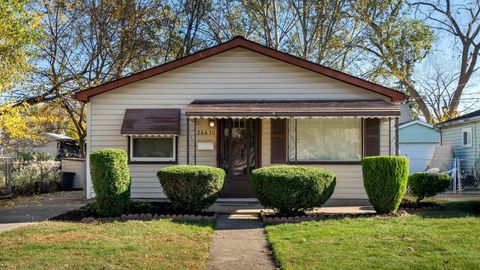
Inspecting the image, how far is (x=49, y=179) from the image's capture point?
17.8 m

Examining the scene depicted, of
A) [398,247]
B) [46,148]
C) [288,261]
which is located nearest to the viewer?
[288,261]

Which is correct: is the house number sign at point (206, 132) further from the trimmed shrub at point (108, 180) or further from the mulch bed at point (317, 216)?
the trimmed shrub at point (108, 180)

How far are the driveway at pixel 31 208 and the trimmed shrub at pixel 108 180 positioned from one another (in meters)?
1.55

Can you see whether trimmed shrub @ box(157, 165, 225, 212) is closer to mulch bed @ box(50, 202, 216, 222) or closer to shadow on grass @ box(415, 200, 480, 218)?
mulch bed @ box(50, 202, 216, 222)

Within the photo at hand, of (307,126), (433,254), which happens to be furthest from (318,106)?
(433,254)

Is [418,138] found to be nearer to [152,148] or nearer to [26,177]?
[152,148]

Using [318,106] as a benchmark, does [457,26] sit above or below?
above

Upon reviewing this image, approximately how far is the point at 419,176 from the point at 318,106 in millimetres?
3158

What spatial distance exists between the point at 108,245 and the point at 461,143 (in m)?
19.2

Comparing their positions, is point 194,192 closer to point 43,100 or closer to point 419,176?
point 419,176

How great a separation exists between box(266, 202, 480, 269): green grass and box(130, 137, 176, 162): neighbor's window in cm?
484

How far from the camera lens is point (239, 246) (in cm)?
743

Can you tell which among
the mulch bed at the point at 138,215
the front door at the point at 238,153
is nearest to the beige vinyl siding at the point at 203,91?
the front door at the point at 238,153

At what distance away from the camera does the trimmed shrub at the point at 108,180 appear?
9703 millimetres
